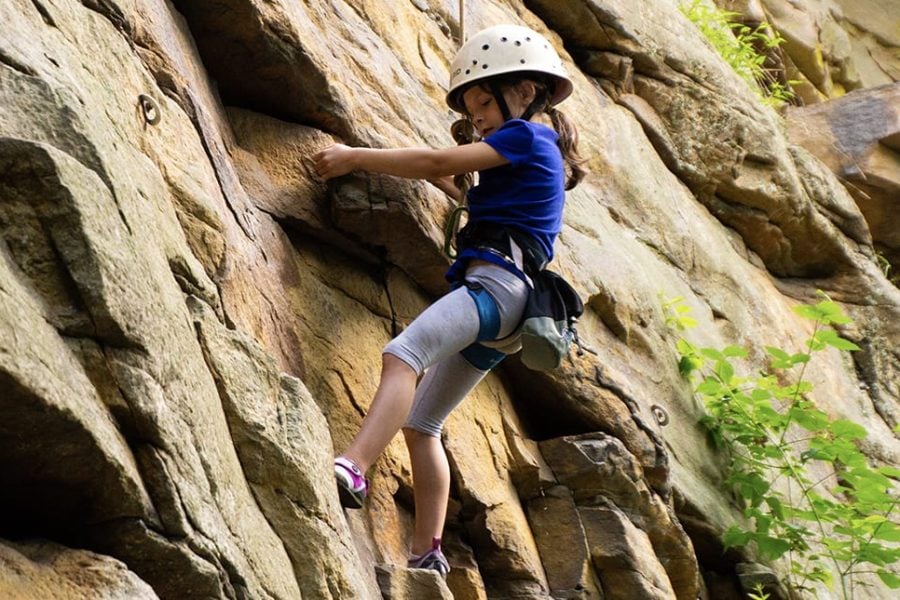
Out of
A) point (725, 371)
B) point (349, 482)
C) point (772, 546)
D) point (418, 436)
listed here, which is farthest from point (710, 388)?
point (349, 482)

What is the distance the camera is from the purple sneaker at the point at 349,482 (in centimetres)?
434

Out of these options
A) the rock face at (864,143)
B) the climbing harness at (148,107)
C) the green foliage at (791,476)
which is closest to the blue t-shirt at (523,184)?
the climbing harness at (148,107)

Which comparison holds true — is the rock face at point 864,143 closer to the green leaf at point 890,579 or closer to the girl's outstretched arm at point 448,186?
the green leaf at point 890,579

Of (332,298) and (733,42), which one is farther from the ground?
(332,298)

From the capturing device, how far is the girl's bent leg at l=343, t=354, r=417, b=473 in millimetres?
4473

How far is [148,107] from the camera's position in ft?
14.4

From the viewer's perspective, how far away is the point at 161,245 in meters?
3.68

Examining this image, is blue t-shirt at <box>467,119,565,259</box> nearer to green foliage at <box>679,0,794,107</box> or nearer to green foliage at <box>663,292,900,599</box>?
green foliage at <box>663,292,900,599</box>

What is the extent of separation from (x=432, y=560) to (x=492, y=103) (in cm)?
187

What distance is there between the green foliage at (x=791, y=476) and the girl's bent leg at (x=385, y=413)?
2822 mm

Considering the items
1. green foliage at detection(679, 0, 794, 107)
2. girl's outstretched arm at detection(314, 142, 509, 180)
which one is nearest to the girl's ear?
girl's outstretched arm at detection(314, 142, 509, 180)

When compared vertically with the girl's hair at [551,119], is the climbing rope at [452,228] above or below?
below

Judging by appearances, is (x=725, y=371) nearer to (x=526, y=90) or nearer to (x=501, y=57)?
(x=526, y=90)

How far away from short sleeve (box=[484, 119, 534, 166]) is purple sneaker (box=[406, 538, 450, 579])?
4.83ft
